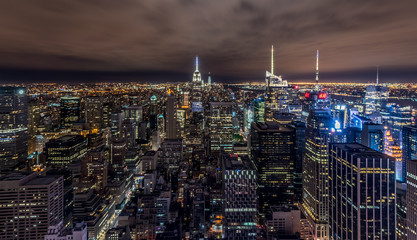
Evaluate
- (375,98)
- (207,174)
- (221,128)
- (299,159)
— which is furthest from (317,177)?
(375,98)

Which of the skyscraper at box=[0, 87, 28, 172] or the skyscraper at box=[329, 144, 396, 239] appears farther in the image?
the skyscraper at box=[0, 87, 28, 172]

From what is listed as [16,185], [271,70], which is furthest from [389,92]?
[16,185]

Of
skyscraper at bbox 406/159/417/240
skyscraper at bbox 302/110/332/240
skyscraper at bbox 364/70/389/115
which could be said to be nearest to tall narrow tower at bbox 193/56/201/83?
skyscraper at bbox 364/70/389/115

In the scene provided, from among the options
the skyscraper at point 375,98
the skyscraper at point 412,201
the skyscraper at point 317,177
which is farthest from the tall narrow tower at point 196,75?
the skyscraper at point 412,201

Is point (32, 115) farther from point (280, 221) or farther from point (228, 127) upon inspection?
point (280, 221)

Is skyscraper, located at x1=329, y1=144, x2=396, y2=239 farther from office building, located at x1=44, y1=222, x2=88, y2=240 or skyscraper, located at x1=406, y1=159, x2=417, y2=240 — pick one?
office building, located at x1=44, y1=222, x2=88, y2=240

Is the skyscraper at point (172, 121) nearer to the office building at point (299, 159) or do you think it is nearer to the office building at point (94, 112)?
the office building at point (94, 112)

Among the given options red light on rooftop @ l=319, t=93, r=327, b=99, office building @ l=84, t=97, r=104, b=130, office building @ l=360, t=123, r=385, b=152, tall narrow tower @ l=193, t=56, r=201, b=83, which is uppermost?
tall narrow tower @ l=193, t=56, r=201, b=83
